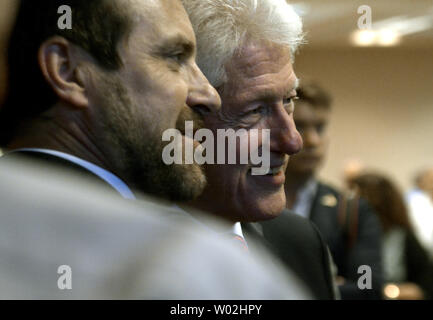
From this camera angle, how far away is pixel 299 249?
1182mm

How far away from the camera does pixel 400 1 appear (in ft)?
15.5

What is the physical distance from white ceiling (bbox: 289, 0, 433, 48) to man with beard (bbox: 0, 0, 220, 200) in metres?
3.04

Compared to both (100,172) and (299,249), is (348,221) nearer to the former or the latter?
(299,249)

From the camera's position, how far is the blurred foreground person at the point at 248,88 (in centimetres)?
104

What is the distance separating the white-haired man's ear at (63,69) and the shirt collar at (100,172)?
9 centimetres

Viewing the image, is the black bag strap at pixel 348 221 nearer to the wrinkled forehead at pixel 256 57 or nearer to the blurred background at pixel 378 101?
the wrinkled forehead at pixel 256 57

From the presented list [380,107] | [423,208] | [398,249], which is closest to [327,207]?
[398,249]

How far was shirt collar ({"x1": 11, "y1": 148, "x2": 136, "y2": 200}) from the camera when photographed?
25.3 inches

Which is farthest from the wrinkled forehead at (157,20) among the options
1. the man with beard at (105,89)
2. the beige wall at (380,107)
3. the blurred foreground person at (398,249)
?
the beige wall at (380,107)

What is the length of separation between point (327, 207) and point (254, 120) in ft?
2.67

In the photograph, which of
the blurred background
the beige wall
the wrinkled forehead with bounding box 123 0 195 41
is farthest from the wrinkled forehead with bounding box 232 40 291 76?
the beige wall

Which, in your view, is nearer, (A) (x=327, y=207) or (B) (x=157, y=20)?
(B) (x=157, y=20)

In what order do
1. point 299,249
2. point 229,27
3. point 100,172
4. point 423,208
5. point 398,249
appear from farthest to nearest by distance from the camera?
point 423,208
point 398,249
point 299,249
point 229,27
point 100,172

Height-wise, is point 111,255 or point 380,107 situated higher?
point 380,107
